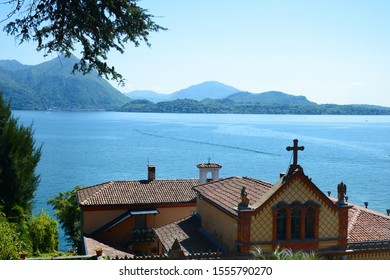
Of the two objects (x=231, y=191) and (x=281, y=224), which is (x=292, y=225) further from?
(x=231, y=191)

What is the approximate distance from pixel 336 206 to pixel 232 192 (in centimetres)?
404

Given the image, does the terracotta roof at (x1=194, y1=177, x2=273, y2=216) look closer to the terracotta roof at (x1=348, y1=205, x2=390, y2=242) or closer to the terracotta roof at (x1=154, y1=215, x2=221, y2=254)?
the terracotta roof at (x1=154, y1=215, x2=221, y2=254)

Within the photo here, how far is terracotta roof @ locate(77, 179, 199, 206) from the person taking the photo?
2272 centimetres

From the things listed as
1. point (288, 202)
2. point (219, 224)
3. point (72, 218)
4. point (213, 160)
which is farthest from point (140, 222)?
point (213, 160)

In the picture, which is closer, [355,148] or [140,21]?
[140,21]

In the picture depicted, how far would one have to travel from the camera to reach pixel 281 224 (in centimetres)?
1488

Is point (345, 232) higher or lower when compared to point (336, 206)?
lower

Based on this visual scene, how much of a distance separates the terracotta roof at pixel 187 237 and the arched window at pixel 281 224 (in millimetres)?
2303

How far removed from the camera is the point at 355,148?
94.9m

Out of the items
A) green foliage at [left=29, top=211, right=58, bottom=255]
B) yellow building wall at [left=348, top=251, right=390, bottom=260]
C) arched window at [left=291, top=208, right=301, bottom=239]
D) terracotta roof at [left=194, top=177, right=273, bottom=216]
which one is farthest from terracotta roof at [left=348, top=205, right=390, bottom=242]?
green foliage at [left=29, top=211, right=58, bottom=255]

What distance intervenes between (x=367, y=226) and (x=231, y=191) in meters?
5.44

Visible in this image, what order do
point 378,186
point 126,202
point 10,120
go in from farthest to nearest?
point 378,186 < point 126,202 < point 10,120

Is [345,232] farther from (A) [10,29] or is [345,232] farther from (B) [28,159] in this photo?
(B) [28,159]
